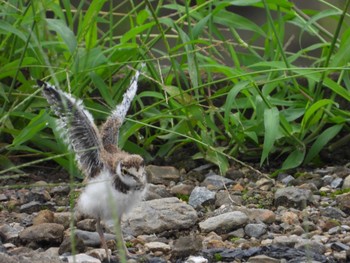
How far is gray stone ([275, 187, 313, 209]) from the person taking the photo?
5215mm

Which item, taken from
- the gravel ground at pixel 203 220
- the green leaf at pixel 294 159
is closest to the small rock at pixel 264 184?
the gravel ground at pixel 203 220

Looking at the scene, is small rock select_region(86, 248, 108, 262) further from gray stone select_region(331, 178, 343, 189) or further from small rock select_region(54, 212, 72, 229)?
gray stone select_region(331, 178, 343, 189)

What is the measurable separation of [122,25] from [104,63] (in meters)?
0.82

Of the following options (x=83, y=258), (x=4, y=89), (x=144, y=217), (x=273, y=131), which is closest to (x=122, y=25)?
(x=4, y=89)

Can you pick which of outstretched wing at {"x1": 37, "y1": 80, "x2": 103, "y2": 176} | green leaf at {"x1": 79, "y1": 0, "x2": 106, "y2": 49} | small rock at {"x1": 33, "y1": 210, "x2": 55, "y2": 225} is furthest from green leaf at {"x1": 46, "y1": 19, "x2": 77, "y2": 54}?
small rock at {"x1": 33, "y1": 210, "x2": 55, "y2": 225}

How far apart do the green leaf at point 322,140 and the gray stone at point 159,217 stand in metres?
1.09

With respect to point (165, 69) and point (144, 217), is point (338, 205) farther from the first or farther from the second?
point (165, 69)

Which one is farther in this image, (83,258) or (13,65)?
(13,65)

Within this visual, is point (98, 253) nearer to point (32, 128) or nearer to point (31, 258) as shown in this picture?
point (31, 258)

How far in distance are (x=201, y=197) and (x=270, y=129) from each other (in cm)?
52

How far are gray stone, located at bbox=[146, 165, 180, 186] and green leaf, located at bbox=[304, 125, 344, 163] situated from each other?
0.76 metres

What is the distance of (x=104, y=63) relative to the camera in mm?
5801

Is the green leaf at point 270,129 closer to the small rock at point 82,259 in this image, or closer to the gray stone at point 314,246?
the gray stone at point 314,246

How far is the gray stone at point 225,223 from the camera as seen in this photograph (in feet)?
16.0
